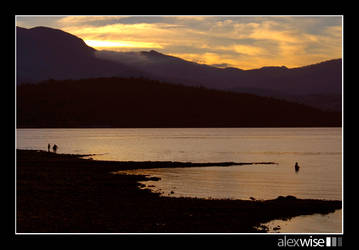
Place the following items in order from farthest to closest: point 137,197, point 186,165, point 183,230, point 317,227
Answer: point 186,165
point 137,197
point 317,227
point 183,230

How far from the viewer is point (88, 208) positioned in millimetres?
29359

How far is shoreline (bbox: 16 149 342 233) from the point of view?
25016mm

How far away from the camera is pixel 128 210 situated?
97.3 ft

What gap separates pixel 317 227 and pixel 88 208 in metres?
13.9

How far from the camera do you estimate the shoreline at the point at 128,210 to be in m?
25.0
